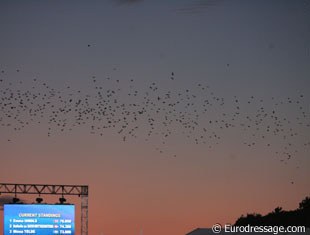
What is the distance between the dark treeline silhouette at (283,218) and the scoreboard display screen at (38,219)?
26.7m

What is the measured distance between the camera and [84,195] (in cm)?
5884

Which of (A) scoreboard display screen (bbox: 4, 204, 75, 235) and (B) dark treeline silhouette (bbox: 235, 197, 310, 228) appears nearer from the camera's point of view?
(A) scoreboard display screen (bbox: 4, 204, 75, 235)

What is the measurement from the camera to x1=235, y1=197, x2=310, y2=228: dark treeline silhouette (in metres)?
78.5

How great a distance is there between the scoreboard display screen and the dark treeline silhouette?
87.6 feet

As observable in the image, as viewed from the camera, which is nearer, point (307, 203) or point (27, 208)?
point (27, 208)

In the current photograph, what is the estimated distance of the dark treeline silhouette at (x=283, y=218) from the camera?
7847 centimetres

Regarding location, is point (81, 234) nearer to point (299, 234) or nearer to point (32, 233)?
point (32, 233)

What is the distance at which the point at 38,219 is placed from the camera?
5484 cm

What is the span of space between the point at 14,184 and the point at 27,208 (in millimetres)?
3627

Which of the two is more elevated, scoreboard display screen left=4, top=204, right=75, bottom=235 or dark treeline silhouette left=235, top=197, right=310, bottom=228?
dark treeline silhouette left=235, top=197, right=310, bottom=228

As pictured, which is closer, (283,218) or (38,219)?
(38,219)

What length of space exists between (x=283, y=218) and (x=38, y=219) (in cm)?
3615

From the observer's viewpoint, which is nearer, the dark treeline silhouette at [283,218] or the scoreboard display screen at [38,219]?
the scoreboard display screen at [38,219]

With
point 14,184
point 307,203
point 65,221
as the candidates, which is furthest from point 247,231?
point 307,203
